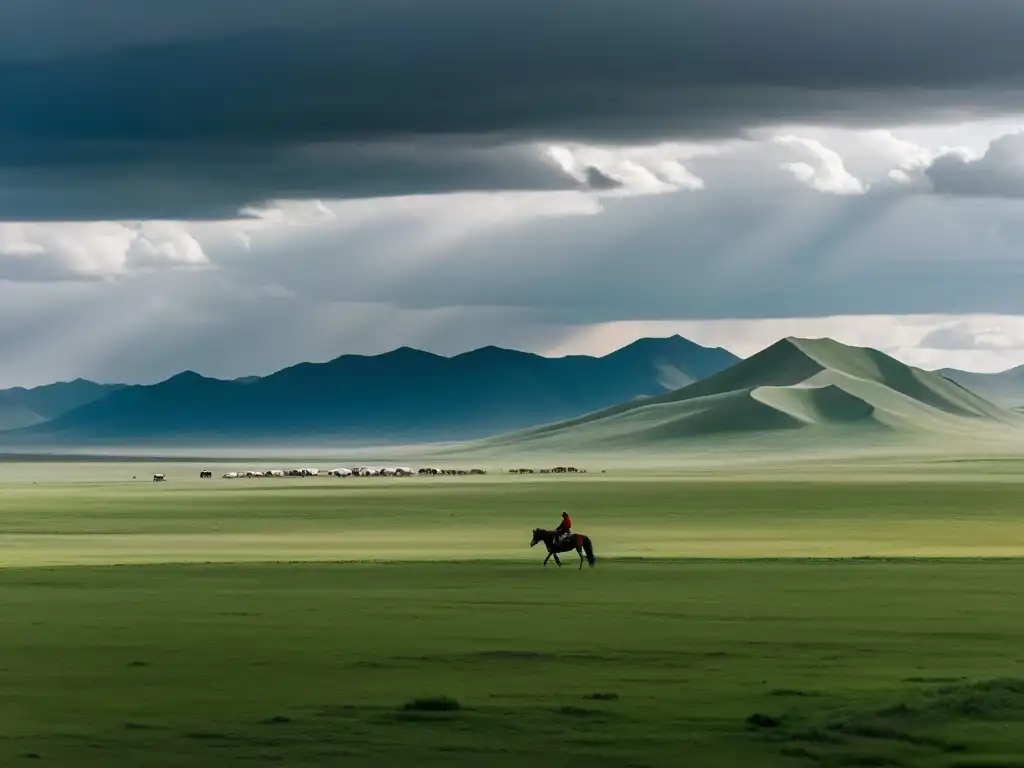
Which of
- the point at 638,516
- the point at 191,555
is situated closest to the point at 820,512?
the point at 638,516

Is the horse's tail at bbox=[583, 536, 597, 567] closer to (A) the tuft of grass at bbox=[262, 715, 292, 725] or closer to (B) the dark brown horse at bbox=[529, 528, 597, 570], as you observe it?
(B) the dark brown horse at bbox=[529, 528, 597, 570]

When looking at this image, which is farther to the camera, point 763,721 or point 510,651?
point 510,651

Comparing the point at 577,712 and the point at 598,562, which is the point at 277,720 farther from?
the point at 598,562

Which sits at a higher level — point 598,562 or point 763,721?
point 598,562

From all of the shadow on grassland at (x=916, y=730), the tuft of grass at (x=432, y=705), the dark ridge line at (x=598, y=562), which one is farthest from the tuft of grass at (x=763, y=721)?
the dark ridge line at (x=598, y=562)

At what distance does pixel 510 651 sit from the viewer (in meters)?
28.8

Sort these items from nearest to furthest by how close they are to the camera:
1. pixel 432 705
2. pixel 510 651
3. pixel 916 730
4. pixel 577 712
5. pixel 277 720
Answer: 1. pixel 916 730
2. pixel 277 720
3. pixel 577 712
4. pixel 432 705
5. pixel 510 651

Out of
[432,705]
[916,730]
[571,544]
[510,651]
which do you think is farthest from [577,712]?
[571,544]

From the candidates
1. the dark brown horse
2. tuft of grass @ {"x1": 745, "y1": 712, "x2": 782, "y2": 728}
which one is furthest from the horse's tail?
tuft of grass @ {"x1": 745, "y1": 712, "x2": 782, "y2": 728}

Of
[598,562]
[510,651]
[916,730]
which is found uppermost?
[598,562]

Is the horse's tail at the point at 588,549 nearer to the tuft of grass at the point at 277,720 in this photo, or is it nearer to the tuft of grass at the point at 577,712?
the tuft of grass at the point at 577,712

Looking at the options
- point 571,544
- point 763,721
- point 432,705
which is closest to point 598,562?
point 571,544

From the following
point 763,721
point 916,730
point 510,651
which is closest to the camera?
point 916,730

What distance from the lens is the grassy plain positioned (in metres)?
20.4
